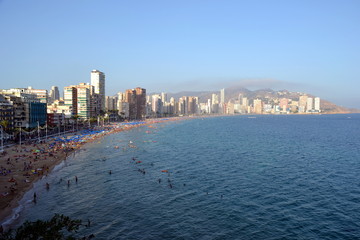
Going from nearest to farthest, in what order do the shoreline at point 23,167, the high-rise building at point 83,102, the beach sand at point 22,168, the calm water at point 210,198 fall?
the calm water at point 210,198
the shoreline at point 23,167
the beach sand at point 22,168
the high-rise building at point 83,102

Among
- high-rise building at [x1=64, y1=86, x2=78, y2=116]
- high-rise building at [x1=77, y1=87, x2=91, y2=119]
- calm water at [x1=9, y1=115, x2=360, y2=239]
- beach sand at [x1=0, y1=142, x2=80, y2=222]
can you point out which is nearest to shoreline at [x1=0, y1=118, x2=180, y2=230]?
beach sand at [x1=0, y1=142, x2=80, y2=222]

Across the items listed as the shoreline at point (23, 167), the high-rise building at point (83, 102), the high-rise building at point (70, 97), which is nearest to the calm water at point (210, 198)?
the shoreline at point (23, 167)

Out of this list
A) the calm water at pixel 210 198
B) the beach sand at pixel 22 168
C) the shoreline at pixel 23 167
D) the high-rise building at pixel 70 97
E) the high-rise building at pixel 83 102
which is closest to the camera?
the calm water at pixel 210 198

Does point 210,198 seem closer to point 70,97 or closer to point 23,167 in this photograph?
point 23,167

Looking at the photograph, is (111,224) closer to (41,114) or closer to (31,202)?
(31,202)

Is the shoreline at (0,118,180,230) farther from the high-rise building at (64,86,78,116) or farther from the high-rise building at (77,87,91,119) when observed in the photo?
the high-rise building at (77,87,91,119)

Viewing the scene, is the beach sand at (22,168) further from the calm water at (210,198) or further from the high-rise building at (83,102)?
the high-rise building at (83,102)

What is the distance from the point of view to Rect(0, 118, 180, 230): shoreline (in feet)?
115

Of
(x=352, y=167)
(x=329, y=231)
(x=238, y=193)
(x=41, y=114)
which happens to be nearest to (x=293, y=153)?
(x=352, y=167)

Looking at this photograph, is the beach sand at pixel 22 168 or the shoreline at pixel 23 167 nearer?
the shoreline at pixel 23 167

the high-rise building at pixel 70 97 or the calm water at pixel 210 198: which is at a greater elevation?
the high-rise building at pixel 70 97

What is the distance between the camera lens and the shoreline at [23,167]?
35.0m

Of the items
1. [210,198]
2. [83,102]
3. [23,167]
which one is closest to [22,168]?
[23,167]

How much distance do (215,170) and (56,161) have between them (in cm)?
3539
